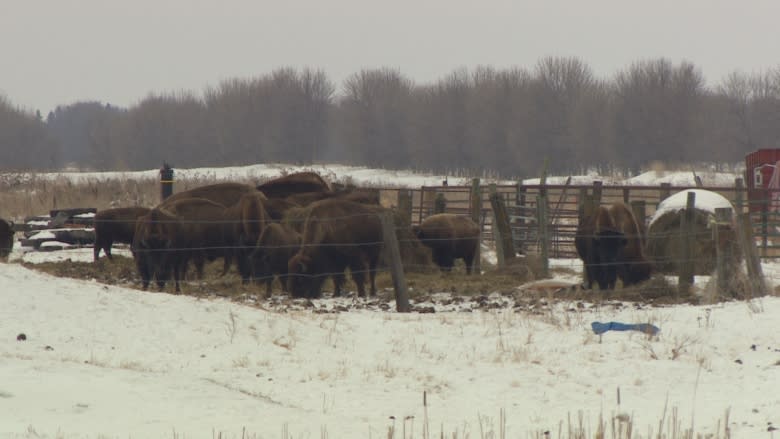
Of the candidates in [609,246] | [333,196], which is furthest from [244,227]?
[609,246]

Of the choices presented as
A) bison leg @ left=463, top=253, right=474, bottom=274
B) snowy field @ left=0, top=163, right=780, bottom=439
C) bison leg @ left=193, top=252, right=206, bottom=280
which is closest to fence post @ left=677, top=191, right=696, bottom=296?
snowy field @ left=0, top=163, right=780, bottom=439

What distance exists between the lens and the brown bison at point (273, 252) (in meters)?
15.8

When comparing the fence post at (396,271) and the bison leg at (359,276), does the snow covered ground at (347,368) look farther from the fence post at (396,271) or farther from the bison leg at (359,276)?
the bison leg at (359,276)

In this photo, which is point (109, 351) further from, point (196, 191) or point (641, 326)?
point (196, 191)

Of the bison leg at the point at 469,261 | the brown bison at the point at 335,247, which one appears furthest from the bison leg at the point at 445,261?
the brown bison at the point at 335,247

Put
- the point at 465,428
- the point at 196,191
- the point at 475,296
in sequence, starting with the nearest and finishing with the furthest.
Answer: the point at 465,428 → the point at 475,296 → the point at 196,191

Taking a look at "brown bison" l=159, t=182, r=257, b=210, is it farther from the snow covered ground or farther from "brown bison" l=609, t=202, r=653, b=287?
the snow covered ground

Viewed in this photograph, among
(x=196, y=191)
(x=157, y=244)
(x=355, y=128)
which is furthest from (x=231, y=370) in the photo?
(x=355, y=128)

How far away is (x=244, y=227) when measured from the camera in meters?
16.7

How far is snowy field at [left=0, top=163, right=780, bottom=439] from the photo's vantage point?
22.9 feet

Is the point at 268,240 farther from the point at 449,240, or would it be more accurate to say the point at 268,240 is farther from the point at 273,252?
the point at 449,240

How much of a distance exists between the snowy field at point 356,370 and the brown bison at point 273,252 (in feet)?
13.3

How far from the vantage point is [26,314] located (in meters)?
9.64

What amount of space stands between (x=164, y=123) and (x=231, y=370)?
126 m
